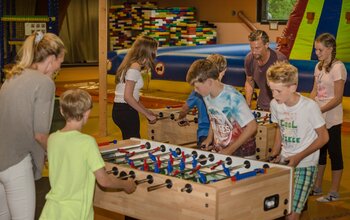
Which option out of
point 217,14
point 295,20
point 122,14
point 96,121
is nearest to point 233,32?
point 217,14

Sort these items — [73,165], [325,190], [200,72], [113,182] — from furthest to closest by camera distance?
[325,190], [200,72], [113,182], [73,165]

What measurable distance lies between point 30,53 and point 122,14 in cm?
1361

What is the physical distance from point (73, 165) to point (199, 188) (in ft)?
2.19

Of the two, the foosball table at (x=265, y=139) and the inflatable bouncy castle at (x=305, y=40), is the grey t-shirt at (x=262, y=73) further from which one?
the inflatable bouncy castle at (x=305, y=40)

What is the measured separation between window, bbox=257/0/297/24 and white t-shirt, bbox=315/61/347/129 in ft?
35.9

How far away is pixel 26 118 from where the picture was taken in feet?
12.0

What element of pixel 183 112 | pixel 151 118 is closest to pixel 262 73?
pixel 183 112

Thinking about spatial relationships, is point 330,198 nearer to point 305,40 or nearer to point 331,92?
point 331,92

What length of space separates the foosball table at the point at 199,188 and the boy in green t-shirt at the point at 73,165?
41 cm

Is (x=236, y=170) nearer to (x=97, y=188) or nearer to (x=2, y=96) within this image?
(x=97, y=188)

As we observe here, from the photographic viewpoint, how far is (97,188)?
4039 mm

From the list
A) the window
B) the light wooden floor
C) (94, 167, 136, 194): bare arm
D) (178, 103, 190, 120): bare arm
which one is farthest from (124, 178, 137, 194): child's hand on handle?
the window

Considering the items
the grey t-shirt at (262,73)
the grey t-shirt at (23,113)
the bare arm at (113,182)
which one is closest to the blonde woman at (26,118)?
the grey t-shirt at (23,113)

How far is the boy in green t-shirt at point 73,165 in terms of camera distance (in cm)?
329
